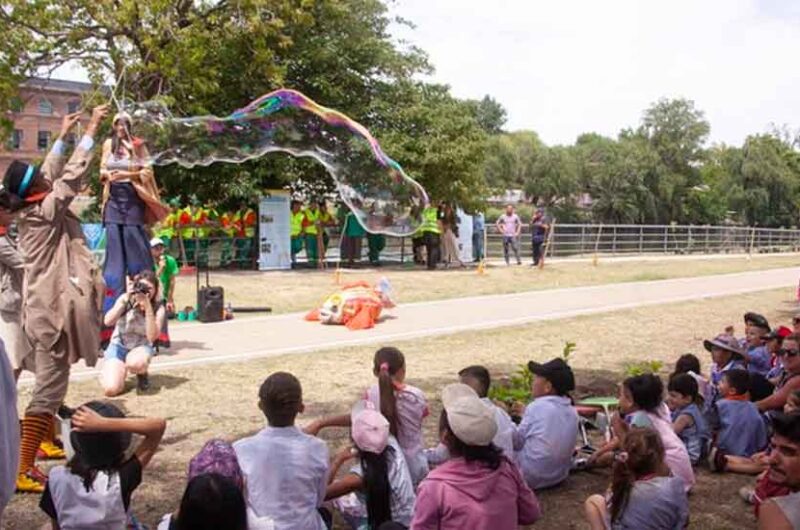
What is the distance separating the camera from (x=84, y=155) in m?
5.45

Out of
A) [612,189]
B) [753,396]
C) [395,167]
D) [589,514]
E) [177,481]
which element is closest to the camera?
[589,514]

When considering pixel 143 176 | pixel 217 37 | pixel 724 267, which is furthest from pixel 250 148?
pixel 724 267

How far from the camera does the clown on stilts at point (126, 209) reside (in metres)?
7.38

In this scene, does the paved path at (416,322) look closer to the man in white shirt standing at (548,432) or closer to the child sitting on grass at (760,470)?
the man in white shirt standing at (548,432)

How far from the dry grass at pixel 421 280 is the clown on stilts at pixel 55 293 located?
8.11 meters

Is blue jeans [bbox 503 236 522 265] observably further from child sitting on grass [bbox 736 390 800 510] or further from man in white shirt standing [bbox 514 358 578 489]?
man in white shirt standing [bbox 514 358 578 489]

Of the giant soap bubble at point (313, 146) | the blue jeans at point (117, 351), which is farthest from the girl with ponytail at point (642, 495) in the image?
the giant soap bubble at point (313, 146)

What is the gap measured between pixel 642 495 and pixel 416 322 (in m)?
8.44

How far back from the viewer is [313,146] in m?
9.27

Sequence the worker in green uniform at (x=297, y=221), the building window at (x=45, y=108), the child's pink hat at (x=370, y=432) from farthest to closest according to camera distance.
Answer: the building window at (x=45, y=108) < the worker in green uniform at (x=297, y=221) < the child's pink hat at (x=370, y=432)

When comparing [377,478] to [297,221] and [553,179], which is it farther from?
[553,179]

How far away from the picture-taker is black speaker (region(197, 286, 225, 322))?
1207cm

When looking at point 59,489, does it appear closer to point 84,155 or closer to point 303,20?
point 84,155

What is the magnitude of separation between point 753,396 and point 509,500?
3.81 m
